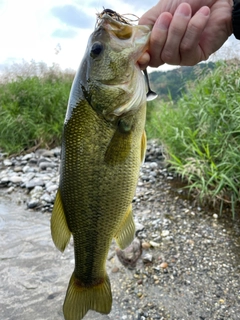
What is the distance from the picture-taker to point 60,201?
1870 millimetres

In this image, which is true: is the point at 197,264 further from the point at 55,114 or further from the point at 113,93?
the point at 55,114

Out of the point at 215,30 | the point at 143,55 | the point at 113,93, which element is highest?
the point at 215,30

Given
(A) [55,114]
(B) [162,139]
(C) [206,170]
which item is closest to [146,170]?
(B) [162,139]

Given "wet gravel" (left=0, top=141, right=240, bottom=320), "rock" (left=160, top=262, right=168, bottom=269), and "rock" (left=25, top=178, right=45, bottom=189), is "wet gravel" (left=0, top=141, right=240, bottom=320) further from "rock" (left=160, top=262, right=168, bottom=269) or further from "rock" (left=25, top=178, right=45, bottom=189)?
"rock" (left=25, top=178, right=45, bottom=189)

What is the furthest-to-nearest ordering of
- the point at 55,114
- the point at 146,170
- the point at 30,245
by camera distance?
1. the point at 55,114
2. the point at 146,170
3. the point at 30,245

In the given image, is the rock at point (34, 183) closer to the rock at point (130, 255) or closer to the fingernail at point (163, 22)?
the rock at point (130, 255)

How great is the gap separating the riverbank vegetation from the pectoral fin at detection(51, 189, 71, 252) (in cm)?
314

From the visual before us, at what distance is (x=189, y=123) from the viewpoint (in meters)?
6.17

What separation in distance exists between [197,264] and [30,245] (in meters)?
2.08

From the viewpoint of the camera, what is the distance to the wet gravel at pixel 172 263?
3225 mm

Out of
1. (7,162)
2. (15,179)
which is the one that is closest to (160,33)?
(15,179)

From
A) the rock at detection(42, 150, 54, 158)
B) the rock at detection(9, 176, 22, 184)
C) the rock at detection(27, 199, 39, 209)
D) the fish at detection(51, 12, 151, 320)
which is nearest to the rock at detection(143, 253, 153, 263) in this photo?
the fish at detection(51, 12, 151, 320)

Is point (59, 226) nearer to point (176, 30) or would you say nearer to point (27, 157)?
point (176, 30)

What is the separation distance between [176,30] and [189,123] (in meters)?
4.43
